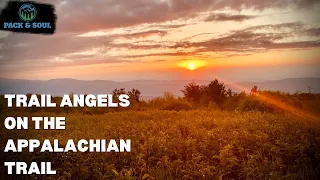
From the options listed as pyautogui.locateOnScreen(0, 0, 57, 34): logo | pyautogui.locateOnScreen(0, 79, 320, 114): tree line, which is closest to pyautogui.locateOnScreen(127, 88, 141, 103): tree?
pyautogui.locateOnScreen(0, 79, 320, 114): tree line

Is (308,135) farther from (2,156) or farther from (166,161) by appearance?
(2,156)

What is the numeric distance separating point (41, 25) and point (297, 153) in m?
10.1

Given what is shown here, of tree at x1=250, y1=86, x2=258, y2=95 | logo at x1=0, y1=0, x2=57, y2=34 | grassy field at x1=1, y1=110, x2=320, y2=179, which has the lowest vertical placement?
grassy field at x1=1, y1=110, x2=320, y2=179

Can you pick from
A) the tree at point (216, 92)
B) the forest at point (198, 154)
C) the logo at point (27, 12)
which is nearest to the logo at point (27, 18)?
the logo at point (27, 12)

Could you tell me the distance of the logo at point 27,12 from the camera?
50.1 feet

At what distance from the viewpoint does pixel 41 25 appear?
51.4 ft

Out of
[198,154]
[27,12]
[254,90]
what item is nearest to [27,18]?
[27,12]

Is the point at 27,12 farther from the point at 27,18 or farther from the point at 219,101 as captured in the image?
the point at 219,101

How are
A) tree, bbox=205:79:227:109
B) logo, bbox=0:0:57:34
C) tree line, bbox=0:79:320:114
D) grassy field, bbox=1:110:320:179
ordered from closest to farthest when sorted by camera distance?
grassy field, bbox=1:110:320:179 → logo, bbox=0:0:57:34 → tree line, bbox=0:79:320:114 → tree, bbox=205:79:227:109

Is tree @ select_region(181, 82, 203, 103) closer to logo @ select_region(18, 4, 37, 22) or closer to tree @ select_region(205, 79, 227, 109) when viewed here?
tree @ select_region(205, 79, 227, 109)

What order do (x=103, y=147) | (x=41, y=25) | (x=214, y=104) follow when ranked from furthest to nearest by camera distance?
(x=214, y=104) < (x=41, y=25) < (x=103, y=147)

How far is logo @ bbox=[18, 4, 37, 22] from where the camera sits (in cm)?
1527

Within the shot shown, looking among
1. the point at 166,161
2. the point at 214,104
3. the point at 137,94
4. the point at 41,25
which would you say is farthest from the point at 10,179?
the point at 214,104

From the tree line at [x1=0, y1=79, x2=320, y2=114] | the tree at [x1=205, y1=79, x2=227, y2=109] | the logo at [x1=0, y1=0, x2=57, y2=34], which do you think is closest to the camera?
the logo at [x1=0, y1=0, x2=57, y2=34]
